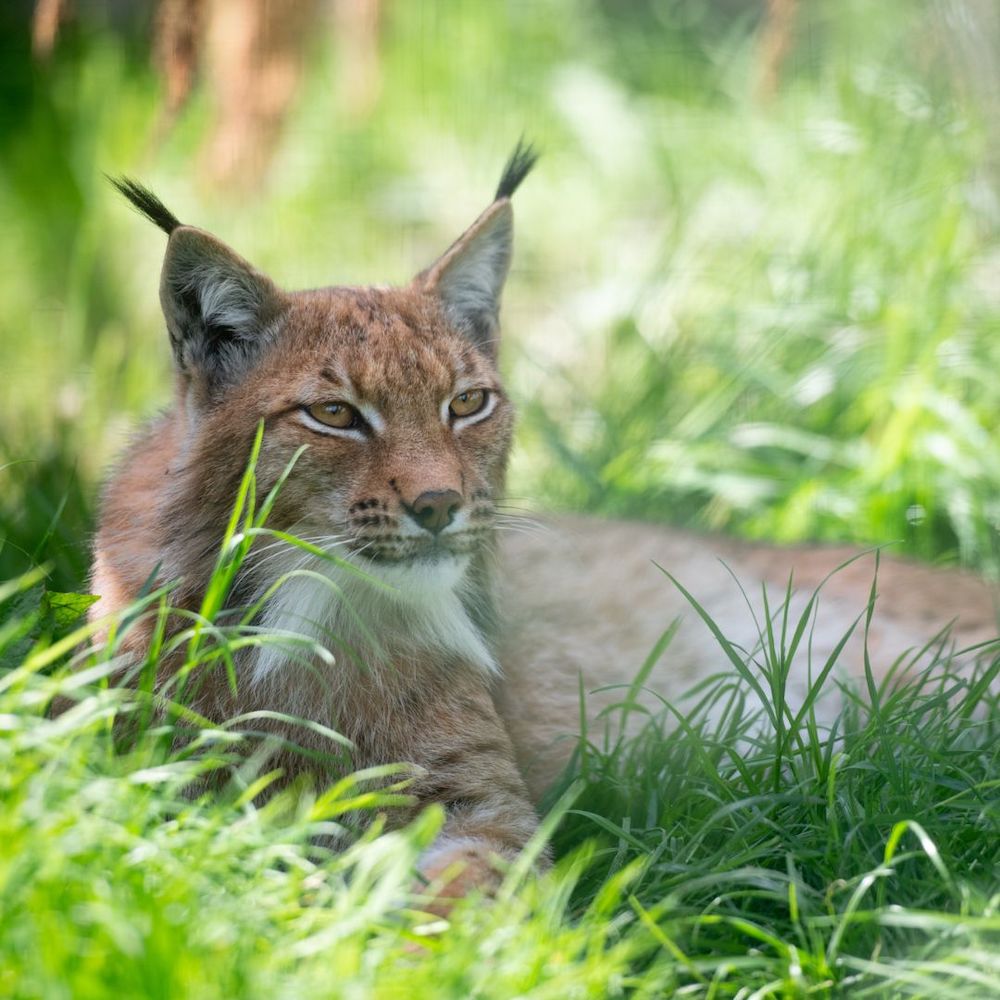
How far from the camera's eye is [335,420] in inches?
130

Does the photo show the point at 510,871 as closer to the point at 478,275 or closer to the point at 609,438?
the point at 478,275

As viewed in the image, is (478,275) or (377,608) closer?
(377,608)

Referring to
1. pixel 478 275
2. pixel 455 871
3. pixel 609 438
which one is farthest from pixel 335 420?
pixel 609 438

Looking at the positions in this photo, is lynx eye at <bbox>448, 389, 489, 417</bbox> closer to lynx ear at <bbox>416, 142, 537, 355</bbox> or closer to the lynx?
the lynx

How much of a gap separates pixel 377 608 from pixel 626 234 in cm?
554

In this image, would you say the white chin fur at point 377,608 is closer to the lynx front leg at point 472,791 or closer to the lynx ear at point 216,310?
the lynx front leg at point 472,791

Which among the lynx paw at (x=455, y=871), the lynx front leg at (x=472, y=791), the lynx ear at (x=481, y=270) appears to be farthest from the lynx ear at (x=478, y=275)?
the lynx paw at (x=455, y=871)

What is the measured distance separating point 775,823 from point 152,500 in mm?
1700

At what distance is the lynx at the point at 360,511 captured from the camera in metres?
3.22

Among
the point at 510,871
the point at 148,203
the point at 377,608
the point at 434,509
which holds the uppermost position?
the point at 148,203

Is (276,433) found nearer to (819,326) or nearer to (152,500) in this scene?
(152,500)

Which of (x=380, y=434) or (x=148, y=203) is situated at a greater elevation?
(x=148, y=203)

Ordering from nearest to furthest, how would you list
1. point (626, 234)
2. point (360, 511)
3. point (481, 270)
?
1. point (360, 511)
2. point (481, 270)
3. point (626, 234)

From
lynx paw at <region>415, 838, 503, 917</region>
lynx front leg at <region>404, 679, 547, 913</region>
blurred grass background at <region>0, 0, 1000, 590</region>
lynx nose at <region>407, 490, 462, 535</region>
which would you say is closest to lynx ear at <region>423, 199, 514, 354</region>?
lynx nose at <region>407, 490, 462, 535</region>
